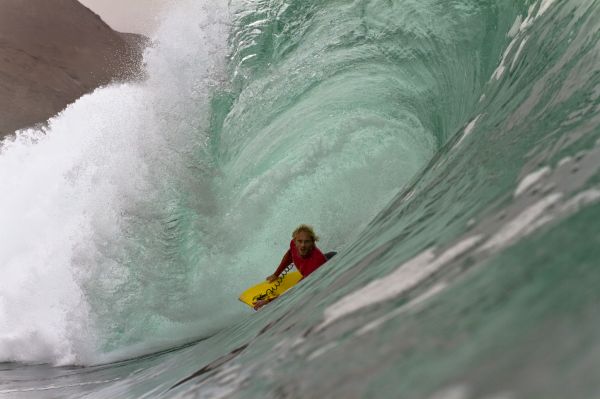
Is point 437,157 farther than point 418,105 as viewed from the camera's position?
No

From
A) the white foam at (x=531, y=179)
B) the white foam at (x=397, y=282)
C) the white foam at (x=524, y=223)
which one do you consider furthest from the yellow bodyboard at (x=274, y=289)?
the white foam at (x=524, y=223)

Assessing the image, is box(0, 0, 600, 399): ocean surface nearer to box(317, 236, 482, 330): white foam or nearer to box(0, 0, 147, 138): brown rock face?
box(317, 236, 482, 330): white foam

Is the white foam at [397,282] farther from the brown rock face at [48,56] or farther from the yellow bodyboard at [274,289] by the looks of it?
the brown rock face at [48,56]

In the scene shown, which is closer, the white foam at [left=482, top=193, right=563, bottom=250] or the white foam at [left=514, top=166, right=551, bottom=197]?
the white foam at [left=482, top=193, right=563, bottom=250]

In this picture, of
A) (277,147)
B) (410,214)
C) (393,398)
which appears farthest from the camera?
(277,147)

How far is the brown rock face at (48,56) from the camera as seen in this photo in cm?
2566

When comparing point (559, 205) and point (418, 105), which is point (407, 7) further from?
point (559, 205)

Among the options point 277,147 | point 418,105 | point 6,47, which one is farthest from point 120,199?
point 6,47

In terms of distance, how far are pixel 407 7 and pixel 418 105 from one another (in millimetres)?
958

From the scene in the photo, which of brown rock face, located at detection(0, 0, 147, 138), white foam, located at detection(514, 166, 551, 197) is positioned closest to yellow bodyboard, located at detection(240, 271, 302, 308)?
white foam, located at detection(514, 166, 551, 197)

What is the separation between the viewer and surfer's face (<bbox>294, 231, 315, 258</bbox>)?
3.17 metres

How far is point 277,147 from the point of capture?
6504 millimetres

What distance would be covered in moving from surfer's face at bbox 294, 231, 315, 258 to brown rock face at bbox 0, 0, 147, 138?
20688 millimetres

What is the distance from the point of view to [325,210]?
6.25 m
